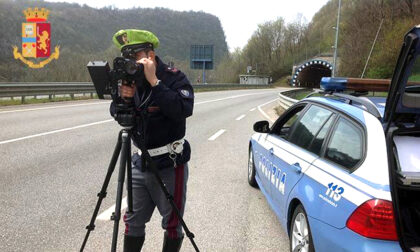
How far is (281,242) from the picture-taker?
3.63m

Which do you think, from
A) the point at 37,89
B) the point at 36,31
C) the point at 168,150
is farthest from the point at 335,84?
the point at 36,31

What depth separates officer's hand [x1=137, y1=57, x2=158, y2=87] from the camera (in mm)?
2189

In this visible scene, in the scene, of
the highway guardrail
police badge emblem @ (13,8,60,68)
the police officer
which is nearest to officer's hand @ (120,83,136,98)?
the police officer

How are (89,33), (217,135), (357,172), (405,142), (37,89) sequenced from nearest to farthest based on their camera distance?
(357,172) < (405,142) < (217,135) < (37,89) < (89,33)

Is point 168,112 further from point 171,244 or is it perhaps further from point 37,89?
point 37,89

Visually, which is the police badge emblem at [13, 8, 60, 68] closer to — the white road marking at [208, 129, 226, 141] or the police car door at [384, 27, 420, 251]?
the white road marking at [208, 129, 226, 141]

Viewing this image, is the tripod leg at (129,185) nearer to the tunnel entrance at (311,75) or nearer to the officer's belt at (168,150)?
the officer's belt at (168,150)

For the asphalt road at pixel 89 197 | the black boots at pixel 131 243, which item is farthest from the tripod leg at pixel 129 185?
the asphalt road at pixel 89 197

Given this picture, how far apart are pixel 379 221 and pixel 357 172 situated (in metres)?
0.35

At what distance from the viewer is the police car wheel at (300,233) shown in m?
2.75

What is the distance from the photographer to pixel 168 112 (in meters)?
2.29

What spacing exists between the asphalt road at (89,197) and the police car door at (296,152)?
0.50m

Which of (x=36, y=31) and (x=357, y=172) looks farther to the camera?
(x=36, y=31)

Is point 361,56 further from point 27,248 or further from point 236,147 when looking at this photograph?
point 27,248
